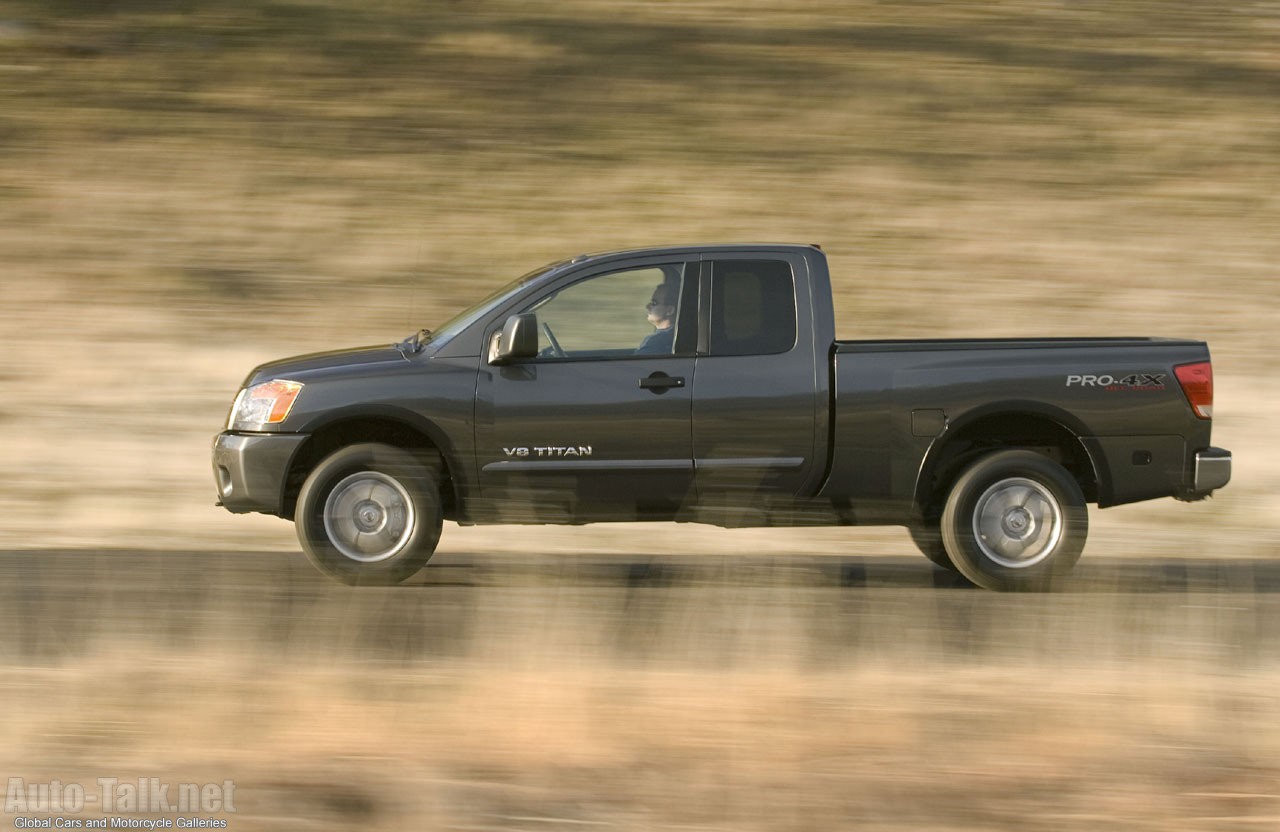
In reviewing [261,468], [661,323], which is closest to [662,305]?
[661,323]

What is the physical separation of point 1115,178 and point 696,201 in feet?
15.8

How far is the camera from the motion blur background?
5355mm

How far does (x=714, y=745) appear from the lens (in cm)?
539

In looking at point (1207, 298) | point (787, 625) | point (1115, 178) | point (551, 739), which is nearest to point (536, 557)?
point (787, 625)

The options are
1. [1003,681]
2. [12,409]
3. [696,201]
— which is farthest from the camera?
[696,201]

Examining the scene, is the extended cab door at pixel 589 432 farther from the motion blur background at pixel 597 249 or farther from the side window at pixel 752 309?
the motion blur background at pixel 597 249

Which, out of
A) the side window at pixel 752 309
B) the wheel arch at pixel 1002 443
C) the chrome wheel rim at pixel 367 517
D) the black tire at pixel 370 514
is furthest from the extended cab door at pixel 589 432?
the wheel arch at pixel 1002 443

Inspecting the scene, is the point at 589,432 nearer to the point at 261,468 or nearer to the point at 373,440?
the point at 373,440

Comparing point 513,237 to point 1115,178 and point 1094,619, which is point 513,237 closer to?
point 1115,178

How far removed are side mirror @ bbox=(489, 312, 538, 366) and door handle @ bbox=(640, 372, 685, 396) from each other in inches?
22.9

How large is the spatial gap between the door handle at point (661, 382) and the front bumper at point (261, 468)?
175cm

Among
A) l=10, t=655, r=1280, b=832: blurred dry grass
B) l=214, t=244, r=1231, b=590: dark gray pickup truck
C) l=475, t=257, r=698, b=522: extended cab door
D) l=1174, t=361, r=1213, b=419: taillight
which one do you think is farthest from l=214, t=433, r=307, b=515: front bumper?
l=1174, t=361, r=1213, b=419: taillight

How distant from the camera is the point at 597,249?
55.2ft

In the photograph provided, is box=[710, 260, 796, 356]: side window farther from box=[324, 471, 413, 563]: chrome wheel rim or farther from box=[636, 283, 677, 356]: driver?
box=[324, 471, 413, 563]: chrome wheel rim
